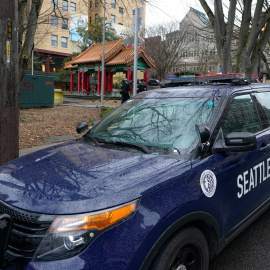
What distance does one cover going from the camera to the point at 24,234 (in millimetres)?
1776

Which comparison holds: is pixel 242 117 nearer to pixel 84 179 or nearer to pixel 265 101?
pixel 265 101

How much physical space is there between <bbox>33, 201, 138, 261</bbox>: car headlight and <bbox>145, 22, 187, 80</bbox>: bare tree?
120 feet

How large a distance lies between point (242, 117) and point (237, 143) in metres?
0.74

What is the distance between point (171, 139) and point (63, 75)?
37.5 m

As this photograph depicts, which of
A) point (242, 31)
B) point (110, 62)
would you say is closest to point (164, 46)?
point (110, 62)

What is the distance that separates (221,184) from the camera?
7.95ft

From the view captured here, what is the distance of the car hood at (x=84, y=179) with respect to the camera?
1.79 metres

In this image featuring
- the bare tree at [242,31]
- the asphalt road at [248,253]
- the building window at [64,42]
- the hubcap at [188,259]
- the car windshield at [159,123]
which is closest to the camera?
the hubcap at [188,259]

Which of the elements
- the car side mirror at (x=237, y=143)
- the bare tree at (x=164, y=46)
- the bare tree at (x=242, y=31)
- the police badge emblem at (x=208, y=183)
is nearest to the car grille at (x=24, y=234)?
the police badge emblem at (x=208, y=183)

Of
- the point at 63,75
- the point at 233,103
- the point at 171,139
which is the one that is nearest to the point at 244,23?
the point at 233,103

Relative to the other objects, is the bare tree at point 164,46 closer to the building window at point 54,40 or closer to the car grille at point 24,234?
the building window at point 54,40

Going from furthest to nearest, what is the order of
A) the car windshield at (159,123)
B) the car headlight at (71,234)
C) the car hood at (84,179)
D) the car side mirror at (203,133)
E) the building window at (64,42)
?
the building window at (64,42) < the car windshield at (159,123) < the car side mirror at (203,133) < the car hood at (84,179) < the car headlight at (71,234)

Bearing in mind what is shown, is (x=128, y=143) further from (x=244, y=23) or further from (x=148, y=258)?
(x=244, y=23)

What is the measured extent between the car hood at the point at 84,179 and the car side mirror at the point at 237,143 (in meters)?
0.39
